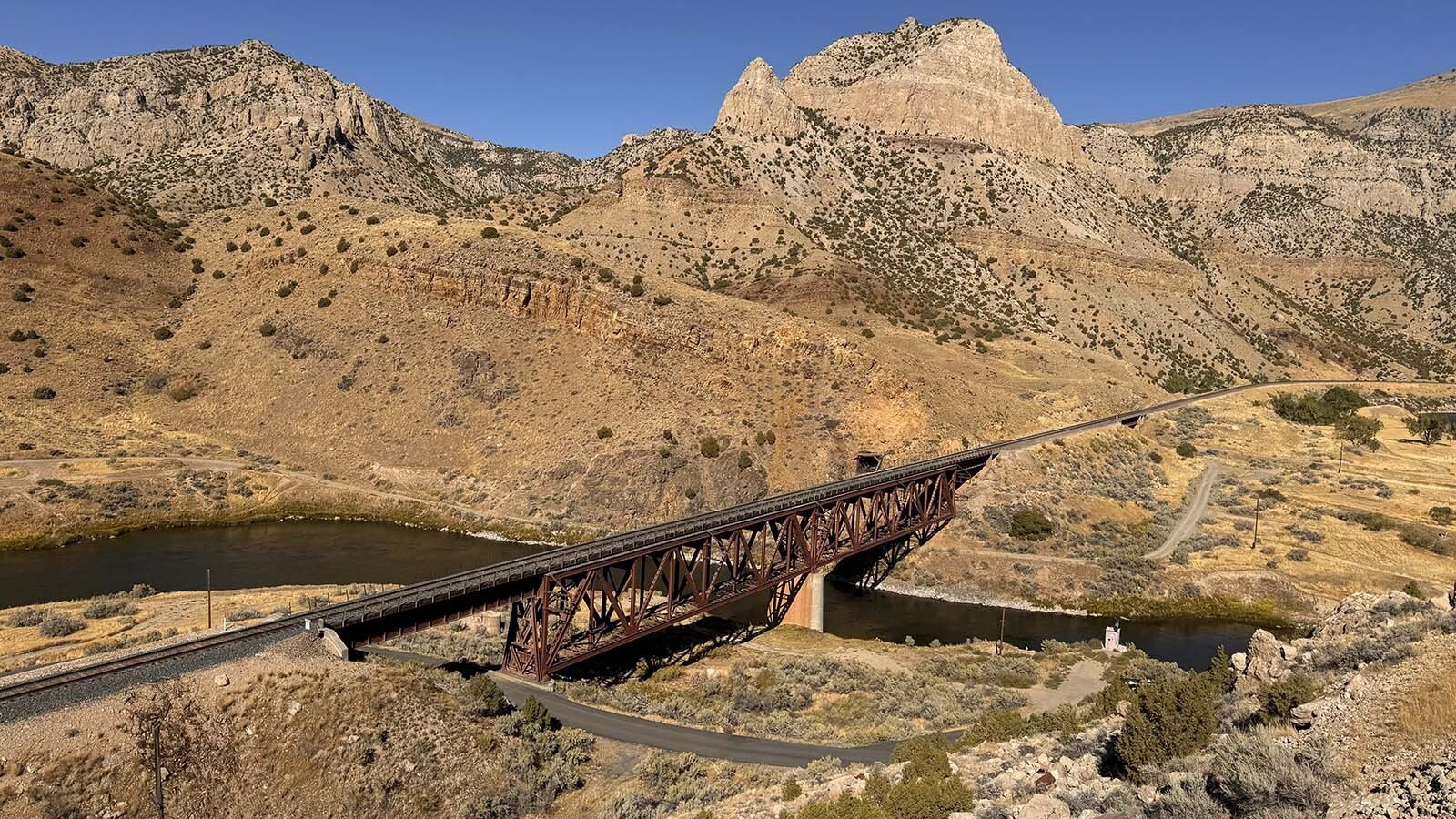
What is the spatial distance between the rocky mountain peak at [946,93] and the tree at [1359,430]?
8783 cm

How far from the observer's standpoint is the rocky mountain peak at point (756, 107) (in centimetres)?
14300

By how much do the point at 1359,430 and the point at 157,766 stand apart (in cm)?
11564

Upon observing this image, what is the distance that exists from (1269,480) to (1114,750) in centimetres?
6888

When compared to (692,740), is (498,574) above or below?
above

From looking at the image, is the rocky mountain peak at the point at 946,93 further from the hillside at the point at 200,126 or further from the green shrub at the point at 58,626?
the green shrub at the point at 58,626

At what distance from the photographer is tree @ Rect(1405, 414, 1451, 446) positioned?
94688 mm

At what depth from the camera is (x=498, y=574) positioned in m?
33.1

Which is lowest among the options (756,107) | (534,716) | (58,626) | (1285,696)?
(58,626)

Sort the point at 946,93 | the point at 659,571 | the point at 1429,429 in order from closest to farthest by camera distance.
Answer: the point at 659,571, the point at 1429,429, the point at 946,93

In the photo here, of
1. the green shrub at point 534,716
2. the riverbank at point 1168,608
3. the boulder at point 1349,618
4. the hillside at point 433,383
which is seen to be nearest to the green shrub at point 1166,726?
the boulder at point 1349,618

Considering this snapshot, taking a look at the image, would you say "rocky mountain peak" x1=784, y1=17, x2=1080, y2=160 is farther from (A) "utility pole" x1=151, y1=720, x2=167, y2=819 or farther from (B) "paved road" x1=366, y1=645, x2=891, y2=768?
(A) "utility pole" x1=151, y1=720, x2=167, y2=819

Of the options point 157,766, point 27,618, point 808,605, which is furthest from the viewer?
point 808,605

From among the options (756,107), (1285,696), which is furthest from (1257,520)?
(756,107)

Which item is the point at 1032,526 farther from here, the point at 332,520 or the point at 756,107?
the point at 756,107
